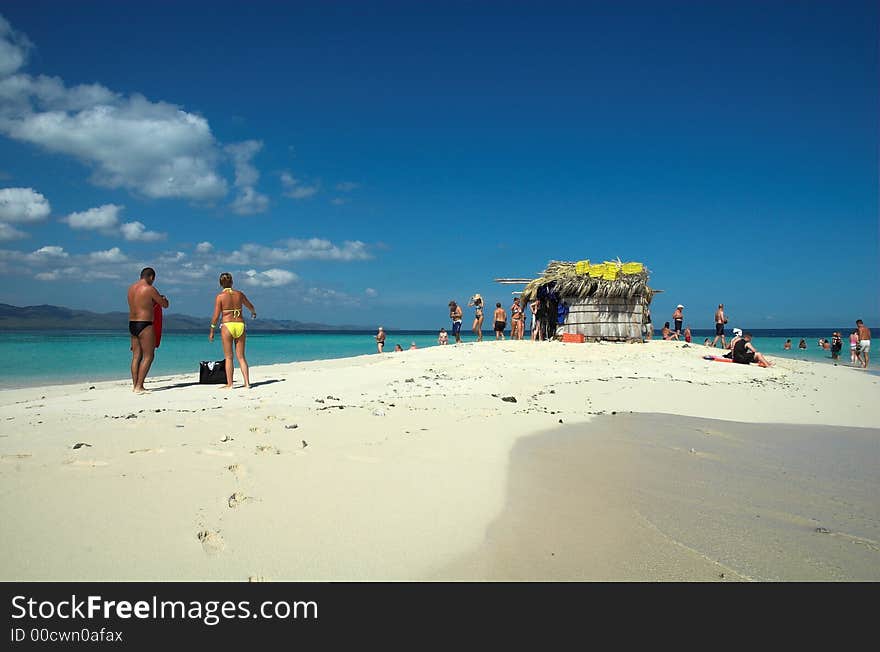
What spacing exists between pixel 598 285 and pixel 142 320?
44.4ft

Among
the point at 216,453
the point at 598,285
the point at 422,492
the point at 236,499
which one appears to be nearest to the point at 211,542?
the point at 236,499

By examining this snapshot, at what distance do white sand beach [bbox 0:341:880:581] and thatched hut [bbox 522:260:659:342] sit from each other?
1038cm

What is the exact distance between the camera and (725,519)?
2.81 m

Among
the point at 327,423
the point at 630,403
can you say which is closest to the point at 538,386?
the point at 630,403

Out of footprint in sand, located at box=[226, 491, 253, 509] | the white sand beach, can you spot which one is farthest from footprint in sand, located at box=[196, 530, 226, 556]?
footprint in sand, located at box=[226, 491, 253, 509]

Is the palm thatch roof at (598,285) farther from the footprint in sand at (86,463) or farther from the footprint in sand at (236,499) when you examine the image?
the footprint in sand at (86,463)

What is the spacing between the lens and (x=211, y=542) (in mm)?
2225

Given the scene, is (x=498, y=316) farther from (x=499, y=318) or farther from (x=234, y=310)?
(x=234, y=310)

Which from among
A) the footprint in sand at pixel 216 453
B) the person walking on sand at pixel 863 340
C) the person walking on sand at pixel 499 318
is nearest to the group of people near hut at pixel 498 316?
the person walking on sand at pixel 499 318

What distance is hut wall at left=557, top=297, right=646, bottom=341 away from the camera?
1670cm

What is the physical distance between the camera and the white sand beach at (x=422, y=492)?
7.13 ft

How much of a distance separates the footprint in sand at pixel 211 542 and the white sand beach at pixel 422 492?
1 cm

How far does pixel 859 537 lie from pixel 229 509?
3333mm

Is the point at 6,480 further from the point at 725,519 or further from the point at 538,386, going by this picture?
the point at 538,386
